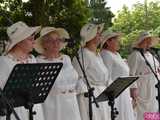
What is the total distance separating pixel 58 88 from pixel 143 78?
2.37 m

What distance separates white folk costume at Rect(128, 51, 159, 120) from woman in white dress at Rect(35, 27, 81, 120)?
6.73ft

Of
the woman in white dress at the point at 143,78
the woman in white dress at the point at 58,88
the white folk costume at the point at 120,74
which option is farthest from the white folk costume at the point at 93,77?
the woman in white dress at the point at 143,78

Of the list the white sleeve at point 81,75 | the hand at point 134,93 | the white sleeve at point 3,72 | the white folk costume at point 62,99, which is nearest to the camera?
the white sleeve at point 3,72

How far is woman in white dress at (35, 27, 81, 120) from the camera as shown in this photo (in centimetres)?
593

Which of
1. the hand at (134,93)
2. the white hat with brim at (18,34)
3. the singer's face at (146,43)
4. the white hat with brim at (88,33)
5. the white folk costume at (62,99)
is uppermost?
the white hat with brim at (18,34)

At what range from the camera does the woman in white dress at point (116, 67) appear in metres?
7.05

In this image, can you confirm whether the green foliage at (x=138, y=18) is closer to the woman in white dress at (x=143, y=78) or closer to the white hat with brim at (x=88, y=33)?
the woman in white dress at (x=143, y=78)

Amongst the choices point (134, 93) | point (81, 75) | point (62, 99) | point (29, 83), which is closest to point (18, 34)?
point (62, 99)

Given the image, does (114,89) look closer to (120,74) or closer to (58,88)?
(58,88)

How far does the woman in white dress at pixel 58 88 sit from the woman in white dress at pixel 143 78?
195cm

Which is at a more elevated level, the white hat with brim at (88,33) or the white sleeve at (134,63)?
the white hat with brim at (88,33)

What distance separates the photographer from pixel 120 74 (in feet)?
23.2

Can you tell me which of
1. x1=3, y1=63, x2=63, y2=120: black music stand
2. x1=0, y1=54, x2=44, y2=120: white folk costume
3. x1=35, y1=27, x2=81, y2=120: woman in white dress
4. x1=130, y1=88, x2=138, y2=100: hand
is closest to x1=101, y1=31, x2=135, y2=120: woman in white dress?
x1=130, y1=88, x2=138, y2=100: hand

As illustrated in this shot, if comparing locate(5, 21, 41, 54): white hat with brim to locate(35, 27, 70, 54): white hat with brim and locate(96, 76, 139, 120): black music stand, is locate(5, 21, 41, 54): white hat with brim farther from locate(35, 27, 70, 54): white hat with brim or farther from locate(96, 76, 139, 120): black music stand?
locate(96, 76, 139, 120): black music stand
